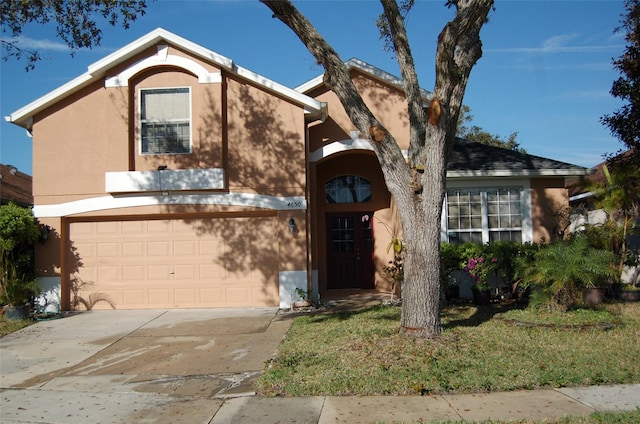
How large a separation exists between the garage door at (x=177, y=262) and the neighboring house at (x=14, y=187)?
15.9 ft

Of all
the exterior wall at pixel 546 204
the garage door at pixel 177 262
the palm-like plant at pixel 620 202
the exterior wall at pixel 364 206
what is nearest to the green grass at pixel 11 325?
the garage door at pixel 177 262

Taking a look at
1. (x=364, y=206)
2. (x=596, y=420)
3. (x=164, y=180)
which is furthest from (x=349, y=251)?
(x=596, y=420)

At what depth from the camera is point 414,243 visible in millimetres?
7688

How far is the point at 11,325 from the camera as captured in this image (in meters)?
10.9

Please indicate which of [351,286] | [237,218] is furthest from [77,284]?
[351,286]

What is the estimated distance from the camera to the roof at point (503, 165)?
12688 millimetres

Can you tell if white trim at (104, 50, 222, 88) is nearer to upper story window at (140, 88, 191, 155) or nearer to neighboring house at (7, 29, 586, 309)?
neighboring house at (7, 29, 586, 309)

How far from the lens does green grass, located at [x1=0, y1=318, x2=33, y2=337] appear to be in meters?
10.5

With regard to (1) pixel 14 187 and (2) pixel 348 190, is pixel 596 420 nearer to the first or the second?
(2) pixel 348 190

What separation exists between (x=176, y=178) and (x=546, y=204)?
916cm

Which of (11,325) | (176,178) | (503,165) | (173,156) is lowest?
(11,325)

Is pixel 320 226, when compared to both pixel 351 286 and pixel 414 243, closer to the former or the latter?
pixel 351 286

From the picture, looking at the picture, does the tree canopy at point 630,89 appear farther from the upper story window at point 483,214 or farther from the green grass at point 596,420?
Result: the green grass at point 596,420

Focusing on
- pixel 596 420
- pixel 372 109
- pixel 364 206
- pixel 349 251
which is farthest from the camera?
pixel 349 251
